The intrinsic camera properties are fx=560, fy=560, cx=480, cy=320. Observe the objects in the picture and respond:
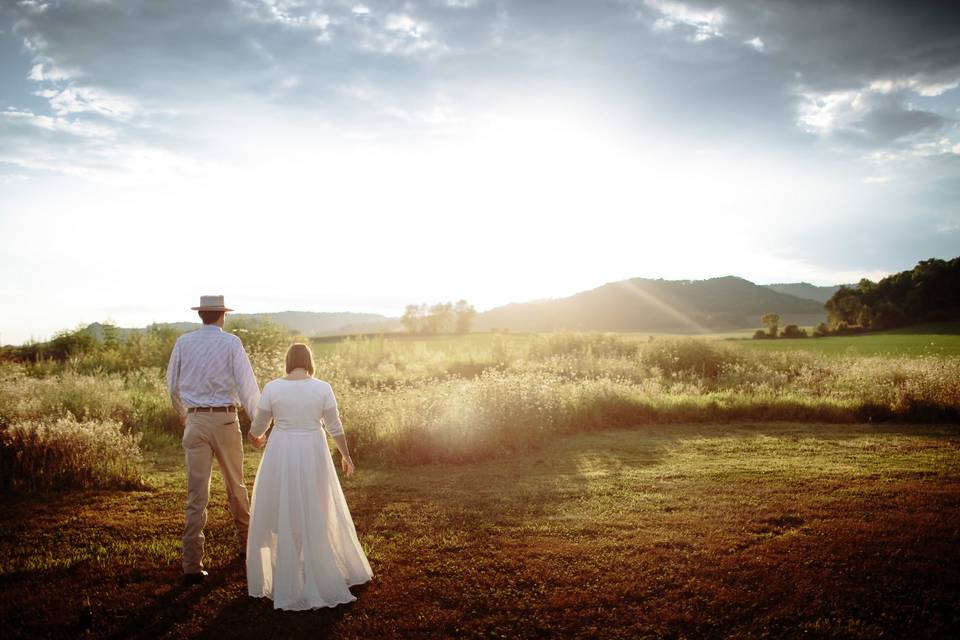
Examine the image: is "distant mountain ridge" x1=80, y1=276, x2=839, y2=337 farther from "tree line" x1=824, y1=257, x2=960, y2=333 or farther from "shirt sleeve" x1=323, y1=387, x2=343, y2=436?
"shirt sleeve" x1=323, y1=387, x2=343, y2=436

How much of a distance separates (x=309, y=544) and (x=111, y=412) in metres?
10.3

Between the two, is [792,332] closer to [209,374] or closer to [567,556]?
[567,556]

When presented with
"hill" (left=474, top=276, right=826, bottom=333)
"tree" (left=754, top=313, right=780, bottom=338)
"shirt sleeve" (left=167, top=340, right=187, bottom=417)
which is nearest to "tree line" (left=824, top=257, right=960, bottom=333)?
"tree" (left=754, top=313, right=780, bottom=338)

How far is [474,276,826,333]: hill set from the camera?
9362 cm

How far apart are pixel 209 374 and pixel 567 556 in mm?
4285

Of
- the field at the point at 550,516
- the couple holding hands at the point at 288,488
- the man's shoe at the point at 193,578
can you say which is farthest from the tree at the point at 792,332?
the man's shoe at the point at 193,578

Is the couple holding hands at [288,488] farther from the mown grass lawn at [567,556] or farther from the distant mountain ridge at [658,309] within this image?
the distant mountain ridge at [658,309]

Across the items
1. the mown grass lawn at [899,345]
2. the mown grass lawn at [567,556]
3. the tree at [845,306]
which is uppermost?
the tree at [845,306]

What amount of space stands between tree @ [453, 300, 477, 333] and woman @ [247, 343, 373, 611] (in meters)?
70.5

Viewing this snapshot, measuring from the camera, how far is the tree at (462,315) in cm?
7588

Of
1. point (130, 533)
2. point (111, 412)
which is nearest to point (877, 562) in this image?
point (130, 533)

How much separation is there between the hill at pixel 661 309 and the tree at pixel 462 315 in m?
18.7

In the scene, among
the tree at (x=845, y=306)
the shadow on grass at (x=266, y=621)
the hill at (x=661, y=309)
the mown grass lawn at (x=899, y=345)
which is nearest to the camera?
the shadow on grass at (x=266, y=621)

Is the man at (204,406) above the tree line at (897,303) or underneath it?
underneath
